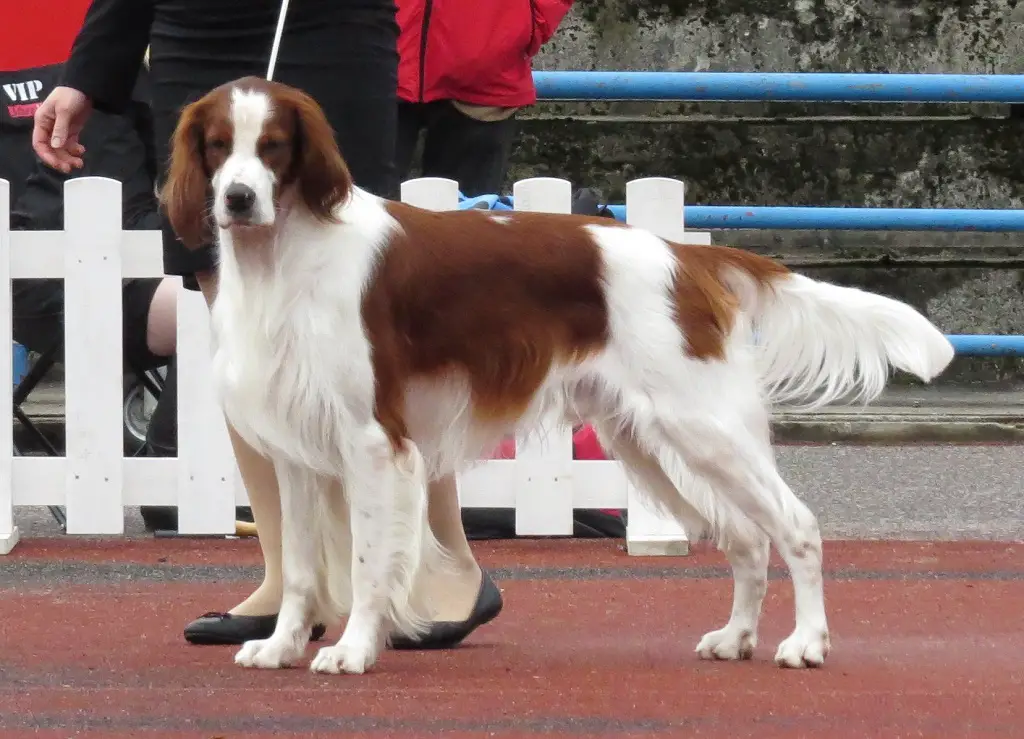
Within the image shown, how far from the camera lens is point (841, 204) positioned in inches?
324

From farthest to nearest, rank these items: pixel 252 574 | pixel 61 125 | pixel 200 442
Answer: pixel 200 442
pixel 252 574
pixel 61 125

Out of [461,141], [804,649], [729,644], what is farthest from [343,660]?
[461,141]

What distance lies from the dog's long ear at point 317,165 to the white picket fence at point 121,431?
5.75 ft

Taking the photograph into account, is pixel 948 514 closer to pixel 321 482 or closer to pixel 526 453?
pixel 526 453

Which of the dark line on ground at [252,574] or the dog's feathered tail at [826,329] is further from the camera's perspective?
the dark line on ground at [252,574]

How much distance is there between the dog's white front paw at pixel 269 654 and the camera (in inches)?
146

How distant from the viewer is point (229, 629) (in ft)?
13.1

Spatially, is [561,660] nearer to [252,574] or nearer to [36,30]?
[252,574]

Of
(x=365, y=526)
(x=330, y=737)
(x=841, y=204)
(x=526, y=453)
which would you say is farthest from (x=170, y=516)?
(x=841, y=204)

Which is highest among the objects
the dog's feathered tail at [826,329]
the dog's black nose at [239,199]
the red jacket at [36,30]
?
the red jacket at [36,30]

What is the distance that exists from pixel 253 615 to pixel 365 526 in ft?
1.55

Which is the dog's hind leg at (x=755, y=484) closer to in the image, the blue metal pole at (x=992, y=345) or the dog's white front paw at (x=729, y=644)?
the dog's white front paw at (x=729, y=644)

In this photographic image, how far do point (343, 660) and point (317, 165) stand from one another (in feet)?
3.10

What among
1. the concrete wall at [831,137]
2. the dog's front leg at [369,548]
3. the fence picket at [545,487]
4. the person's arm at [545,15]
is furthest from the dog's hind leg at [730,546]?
the concrete wall at [831,137]
